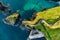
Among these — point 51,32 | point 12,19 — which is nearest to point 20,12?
point 12,19

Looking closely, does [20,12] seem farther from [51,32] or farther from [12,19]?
[51,32]

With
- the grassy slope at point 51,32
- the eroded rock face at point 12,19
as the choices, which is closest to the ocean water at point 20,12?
the eroded rock face at point 12,19

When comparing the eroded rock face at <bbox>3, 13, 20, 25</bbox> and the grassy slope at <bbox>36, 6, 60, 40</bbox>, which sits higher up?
the eroded rock face at <bbox>3, 13, 20, 25</bbox>

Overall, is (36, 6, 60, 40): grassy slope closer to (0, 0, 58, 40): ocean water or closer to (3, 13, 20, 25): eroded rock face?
(0, 0, 58, 40): ocean water

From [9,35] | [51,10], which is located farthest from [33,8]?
[9,35]

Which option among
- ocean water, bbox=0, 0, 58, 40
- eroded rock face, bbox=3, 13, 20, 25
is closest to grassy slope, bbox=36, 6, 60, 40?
ocean water, bbox=0, 0, 58, 40

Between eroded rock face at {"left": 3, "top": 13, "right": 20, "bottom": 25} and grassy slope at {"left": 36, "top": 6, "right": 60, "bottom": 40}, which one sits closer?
grassy slope at {"left": 36, "top": 6, "right": 60, "bottom": 40}

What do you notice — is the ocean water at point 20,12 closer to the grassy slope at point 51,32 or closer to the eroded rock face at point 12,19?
the eroded rock face at point 12,19
